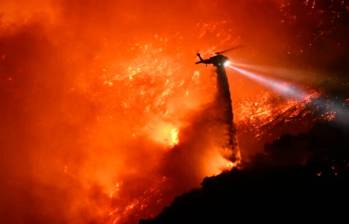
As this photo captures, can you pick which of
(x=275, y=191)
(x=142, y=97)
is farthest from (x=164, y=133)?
(x=275, y=191)

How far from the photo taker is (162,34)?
3006 centimetres

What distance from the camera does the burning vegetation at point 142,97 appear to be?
23109 mm

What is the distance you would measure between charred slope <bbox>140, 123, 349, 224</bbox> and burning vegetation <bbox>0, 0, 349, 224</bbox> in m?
3.39

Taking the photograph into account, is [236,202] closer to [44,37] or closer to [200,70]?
[200,70]

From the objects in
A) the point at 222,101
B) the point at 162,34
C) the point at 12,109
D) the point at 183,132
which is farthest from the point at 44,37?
the point at 222,101

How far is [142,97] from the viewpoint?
2862 centimetres

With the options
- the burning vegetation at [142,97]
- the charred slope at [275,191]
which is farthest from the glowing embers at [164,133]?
the charred slope at [275,191]

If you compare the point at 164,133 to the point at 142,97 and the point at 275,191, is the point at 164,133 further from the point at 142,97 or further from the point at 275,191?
the point at 275,191

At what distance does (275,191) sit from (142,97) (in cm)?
1555

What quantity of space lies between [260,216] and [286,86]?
11478 millimetres

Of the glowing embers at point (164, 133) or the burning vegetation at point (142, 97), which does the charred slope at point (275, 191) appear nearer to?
the burning vegetation at point (142, 97)

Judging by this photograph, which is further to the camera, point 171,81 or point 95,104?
point 95,104

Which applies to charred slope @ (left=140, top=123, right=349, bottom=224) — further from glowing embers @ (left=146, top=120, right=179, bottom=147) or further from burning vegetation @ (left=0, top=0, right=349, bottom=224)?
glowing embers @ (left=146, top=120, right=179, bottom=147)

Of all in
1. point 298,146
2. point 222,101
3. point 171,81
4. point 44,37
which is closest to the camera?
point 298,146
